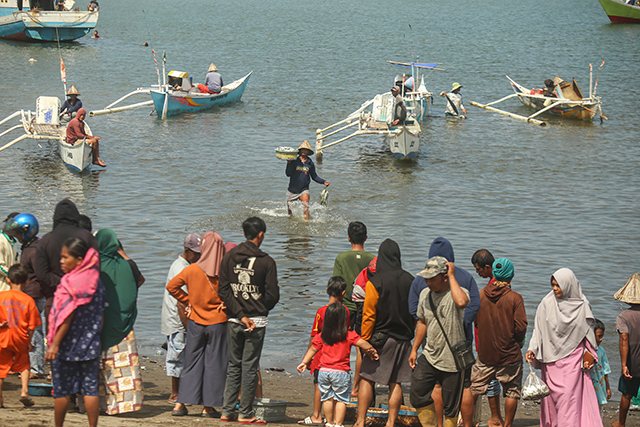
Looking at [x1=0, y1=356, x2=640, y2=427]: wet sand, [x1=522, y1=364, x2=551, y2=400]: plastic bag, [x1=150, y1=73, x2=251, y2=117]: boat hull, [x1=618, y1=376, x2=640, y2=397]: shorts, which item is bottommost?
[x1=0, y1=356, x2=640, y2=427]: wet sand

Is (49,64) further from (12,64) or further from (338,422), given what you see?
(338,422)

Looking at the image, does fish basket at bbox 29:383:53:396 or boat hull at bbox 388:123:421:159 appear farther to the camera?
boat hull at bbox 388:123:421:159

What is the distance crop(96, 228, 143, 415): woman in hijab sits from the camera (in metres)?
5.97

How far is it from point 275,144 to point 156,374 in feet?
54.1

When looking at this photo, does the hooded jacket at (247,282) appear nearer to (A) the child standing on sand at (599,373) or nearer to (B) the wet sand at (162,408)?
(B) the wet sand at (162,408)

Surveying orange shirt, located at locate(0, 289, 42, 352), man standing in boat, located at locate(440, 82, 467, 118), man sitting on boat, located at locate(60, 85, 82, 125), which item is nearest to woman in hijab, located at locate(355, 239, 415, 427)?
orange shirt, located at locate(0, 289, 42, 352)

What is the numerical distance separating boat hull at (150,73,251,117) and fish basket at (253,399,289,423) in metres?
21.9

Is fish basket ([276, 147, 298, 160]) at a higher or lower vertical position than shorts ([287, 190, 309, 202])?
higher

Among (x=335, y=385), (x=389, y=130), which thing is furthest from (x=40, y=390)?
(x=389, y=130)

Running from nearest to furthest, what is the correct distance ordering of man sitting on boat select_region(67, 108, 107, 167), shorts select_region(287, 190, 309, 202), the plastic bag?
the plastic bag < shorts select_region(287, 190, 309, 202) < man sitting on boat select_region(67, 108, 107, 167)

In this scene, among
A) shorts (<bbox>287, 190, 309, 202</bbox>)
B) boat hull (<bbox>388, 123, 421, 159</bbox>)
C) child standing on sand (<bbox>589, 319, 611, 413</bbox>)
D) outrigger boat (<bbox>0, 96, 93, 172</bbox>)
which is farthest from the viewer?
boat hull (<bbox>388, 123, 421, 159</bbox>)

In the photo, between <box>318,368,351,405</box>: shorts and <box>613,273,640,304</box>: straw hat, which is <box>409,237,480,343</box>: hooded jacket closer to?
<box>318,368,351,405</box>: shorts

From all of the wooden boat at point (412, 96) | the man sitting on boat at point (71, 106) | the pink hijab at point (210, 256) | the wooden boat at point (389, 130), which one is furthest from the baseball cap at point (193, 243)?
the wooden boat at point (412, 96)

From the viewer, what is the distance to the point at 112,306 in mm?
5961
